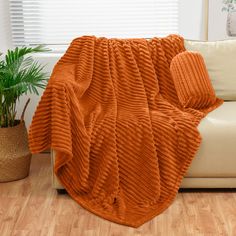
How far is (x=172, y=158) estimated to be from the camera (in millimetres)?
2881

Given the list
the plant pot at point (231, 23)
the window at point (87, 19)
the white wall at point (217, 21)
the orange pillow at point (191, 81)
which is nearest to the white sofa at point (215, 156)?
the orange pillow at point (191, 81)

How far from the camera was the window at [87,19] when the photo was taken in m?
4.01

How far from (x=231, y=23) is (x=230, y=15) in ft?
0.17

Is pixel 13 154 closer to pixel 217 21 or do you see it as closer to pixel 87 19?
pixel 87 19

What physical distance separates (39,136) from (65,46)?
135cm

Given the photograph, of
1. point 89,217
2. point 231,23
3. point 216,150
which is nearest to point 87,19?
point 231,23

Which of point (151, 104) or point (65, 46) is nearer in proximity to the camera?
point (151, 104)

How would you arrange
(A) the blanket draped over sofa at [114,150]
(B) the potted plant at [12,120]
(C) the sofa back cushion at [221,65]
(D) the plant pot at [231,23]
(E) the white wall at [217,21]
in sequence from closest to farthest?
(A) the blanket draped over sofa at [114,150] → (B) the potted plant at [12,120] → (C) the sofa back cushion at [221,65] → (D) the plant pot at [231,23] → (E) the white wall at [217,21]

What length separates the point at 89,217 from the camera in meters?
2.73

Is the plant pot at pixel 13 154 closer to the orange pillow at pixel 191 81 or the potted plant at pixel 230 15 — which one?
the orange pillow at pixel 191 81

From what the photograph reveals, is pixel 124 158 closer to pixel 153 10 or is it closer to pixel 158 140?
pixel 158 140

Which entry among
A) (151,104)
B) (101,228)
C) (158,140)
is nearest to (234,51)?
(151,104)

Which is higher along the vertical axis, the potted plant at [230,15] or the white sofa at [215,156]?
the potted plant at [230,15]

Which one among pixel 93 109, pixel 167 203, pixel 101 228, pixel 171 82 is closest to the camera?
pixel 101 228
